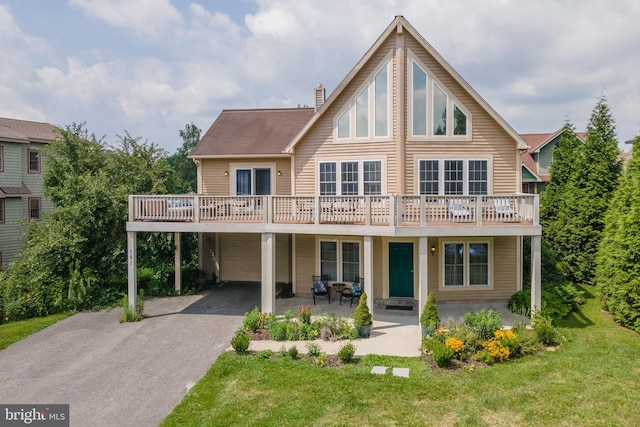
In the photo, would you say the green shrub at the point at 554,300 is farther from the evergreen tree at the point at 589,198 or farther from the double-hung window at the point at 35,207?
the double-hung window at the point at 35,207

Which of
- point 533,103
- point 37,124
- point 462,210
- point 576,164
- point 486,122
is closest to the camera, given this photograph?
point 462,210

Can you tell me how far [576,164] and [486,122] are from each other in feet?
15.8

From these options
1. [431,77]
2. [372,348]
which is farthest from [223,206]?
[431,77]

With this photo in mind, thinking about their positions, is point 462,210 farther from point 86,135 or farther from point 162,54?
point 86,135

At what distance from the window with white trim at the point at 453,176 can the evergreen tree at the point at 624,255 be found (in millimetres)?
4329

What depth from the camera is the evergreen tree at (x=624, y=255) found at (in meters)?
12.0

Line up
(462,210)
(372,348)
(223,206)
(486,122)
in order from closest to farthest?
(372,348), (462,210), (223,206), (486,122)

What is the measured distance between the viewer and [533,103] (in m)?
21.7

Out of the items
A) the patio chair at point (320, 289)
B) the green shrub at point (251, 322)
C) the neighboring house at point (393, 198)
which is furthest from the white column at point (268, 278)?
the patio chair at point (320, 289)

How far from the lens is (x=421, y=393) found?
8.55 m

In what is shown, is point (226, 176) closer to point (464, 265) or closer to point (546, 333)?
point (464, 265)

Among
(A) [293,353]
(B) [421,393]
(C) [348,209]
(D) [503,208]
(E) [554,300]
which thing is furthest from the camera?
(E) [554,300]

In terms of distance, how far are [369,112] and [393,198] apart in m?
4.82

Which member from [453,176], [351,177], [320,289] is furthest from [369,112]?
[320,289]
